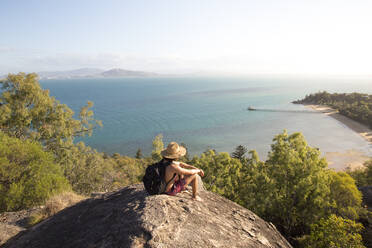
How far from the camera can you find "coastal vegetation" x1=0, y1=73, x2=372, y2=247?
13406mm

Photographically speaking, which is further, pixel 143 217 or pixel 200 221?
pixel 200 221

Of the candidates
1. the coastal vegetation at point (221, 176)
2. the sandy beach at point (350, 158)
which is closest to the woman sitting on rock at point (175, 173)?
the coastal vegetation at point (221, 176)

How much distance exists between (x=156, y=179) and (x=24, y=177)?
1261 centimetres

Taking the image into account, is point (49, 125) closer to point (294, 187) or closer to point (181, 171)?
point (181, 171)

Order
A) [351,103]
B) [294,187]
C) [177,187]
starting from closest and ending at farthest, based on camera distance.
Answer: [177,187] → [294,187] → [351,103]

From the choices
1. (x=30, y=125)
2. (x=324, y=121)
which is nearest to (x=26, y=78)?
(x=30, y=125)

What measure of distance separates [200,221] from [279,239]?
10.6 feet

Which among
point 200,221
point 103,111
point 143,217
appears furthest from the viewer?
point 103,111

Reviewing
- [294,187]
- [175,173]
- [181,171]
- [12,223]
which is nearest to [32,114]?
[12,223]

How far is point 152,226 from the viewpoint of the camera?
500 centimetres

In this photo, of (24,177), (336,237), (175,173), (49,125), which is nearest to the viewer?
(175,173)

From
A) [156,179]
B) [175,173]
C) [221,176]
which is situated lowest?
[221,176]

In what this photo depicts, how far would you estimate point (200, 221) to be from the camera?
5.80 m

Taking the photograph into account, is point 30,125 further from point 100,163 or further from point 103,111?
point 103,111
